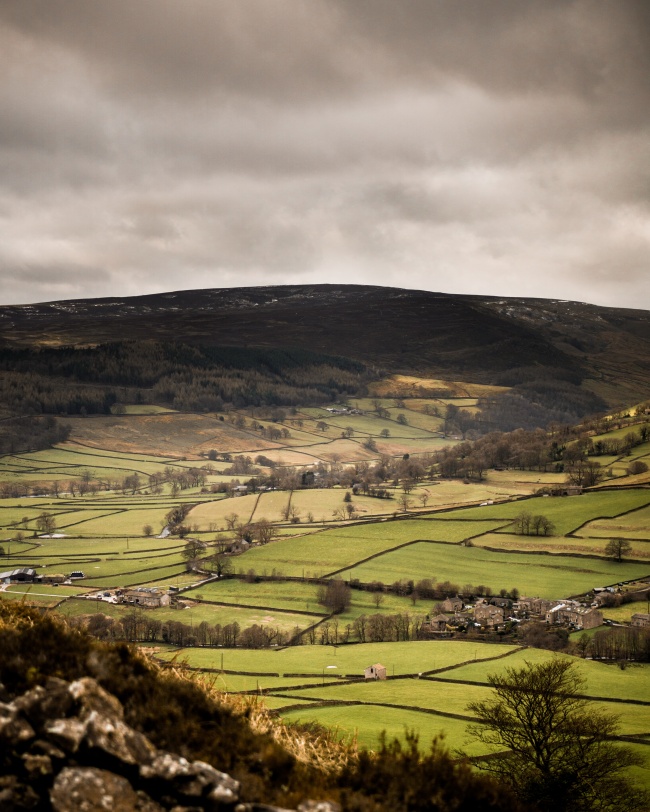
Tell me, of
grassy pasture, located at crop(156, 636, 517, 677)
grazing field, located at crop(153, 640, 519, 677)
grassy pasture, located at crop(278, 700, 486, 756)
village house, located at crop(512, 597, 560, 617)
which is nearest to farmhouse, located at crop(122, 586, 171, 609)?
grazing field, located at crop(153, 640, 519, 677)

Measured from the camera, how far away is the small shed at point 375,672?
52922 mm

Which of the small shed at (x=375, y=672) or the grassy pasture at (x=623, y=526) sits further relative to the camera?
the grassy pasture at (x=623, y=526)

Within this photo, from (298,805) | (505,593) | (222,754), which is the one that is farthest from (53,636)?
(505,593)

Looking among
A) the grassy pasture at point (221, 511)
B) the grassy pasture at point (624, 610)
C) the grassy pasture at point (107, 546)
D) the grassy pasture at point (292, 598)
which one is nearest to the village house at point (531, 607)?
the grassy pasture at point (624, 610)

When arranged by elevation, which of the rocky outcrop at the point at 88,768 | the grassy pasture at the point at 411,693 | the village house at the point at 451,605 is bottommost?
the village house at the point at 451,605

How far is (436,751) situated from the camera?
11516 mm

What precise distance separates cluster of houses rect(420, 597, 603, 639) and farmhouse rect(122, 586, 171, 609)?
26585 mm

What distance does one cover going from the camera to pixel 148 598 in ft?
249

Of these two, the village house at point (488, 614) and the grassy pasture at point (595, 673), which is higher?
the grassy pasture at point (595, 673)

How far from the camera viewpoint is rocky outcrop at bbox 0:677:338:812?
29.4 ft

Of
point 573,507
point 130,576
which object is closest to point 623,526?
point 573,507

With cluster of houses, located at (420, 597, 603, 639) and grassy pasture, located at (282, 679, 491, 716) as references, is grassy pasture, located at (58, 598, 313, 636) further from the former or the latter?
grassy pasture, located at (282, 679, 491, 716)

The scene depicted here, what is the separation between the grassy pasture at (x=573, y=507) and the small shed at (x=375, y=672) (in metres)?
51.0

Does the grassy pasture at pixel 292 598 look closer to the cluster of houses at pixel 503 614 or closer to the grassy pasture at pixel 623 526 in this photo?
the cluster of houses at pixel 503 614
